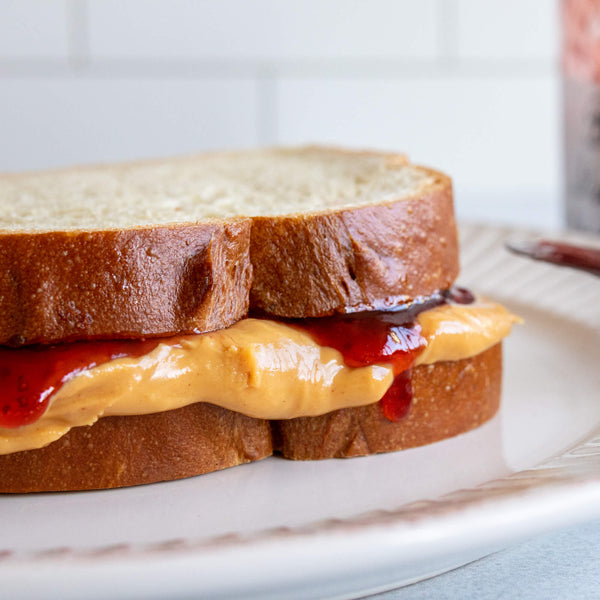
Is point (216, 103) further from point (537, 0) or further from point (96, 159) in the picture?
point (537, 0)

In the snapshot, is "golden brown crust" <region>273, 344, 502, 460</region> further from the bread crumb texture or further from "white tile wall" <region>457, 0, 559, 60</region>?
"white tile wall" <region>457, 0, 559, 60</region>

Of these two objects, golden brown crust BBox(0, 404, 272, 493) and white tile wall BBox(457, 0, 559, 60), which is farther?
white tile wall BBox(457, 0, 559, 60)

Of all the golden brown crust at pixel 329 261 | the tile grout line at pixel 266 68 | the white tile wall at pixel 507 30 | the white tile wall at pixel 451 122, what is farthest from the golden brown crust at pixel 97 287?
the white tile wall at pixel 507 30

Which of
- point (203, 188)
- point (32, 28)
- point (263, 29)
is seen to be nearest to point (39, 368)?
point (203, 188)

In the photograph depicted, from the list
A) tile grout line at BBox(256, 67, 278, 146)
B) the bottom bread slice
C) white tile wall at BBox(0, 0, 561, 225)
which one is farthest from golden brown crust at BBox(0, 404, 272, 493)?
tile grout line at BBox(256, 67, 278, 146)

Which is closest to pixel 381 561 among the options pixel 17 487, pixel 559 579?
pixel 559 579

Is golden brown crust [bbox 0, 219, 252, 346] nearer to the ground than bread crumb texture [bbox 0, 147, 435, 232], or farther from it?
nearer to the ground

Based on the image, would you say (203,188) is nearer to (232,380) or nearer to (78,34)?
(232,380)
